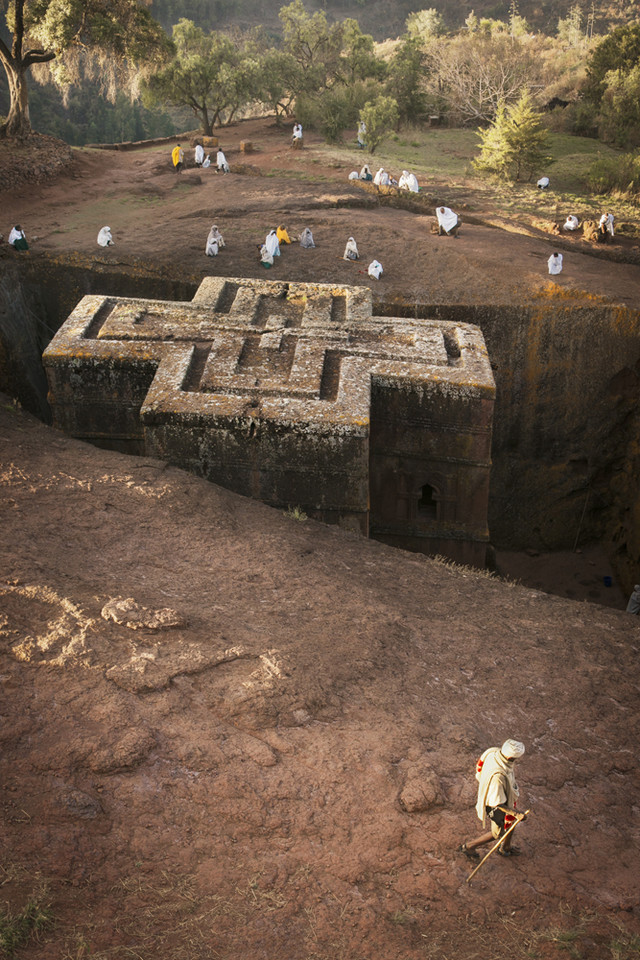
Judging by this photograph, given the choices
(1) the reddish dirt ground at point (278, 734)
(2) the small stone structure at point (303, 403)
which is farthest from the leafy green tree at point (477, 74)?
(1) the reddish dirt ground at point (278, 734)

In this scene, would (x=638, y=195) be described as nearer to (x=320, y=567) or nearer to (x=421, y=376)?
(x=421, y=376)

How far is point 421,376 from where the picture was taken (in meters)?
9.41

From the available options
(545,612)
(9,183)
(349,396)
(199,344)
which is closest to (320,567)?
(545,612)

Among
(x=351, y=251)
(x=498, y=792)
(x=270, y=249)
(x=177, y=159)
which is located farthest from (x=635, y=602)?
(x=177, y=159)

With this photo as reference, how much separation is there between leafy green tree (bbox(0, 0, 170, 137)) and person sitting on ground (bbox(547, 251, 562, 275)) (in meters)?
14.2

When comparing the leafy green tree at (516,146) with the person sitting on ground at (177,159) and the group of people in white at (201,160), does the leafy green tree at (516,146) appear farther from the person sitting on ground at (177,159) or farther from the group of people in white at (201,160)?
the person sitting on ground at (177,159)

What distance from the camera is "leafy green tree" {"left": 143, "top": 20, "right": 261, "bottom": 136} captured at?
2530 centimetres

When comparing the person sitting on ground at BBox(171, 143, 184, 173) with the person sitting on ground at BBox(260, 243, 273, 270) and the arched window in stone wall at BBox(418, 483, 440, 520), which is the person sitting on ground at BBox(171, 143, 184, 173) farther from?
the arched window in stone wall at BBox(418, 483, 440, 520)

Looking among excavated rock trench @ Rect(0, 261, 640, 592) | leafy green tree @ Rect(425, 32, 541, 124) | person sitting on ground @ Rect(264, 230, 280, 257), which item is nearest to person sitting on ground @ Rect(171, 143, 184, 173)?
person sitting on ground @ Rect(264, 230, 280, 257)

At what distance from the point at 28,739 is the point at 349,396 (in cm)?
576

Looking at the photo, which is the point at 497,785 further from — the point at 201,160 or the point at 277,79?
the point at 277,79

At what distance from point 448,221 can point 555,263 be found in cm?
303

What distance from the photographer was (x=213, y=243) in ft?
47.0

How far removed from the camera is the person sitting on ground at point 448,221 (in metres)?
16.0
